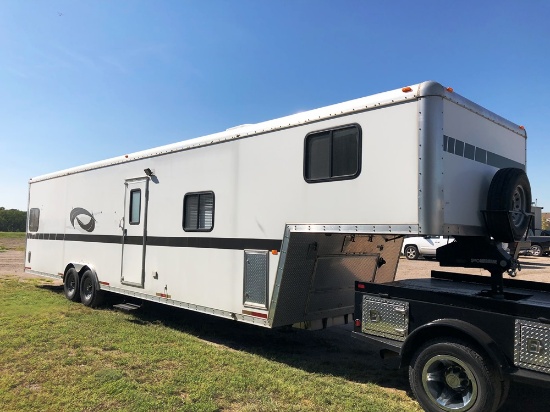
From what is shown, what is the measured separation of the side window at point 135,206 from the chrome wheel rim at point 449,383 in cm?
582

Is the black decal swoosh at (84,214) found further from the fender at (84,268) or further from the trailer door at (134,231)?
the trailer door at (134,231)

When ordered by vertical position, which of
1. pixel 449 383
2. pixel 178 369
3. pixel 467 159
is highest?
pixel 467 159

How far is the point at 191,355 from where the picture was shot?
20.2 feet

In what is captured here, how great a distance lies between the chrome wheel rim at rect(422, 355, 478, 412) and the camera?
4.14 meters

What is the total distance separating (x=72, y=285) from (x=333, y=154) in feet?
25.3

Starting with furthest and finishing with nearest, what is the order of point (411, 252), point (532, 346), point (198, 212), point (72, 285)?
1. point (411, 252)
2. point (72, 285)
3. point (198, 212)
4. point (532, 346)

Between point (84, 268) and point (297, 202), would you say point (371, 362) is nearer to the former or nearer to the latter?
point (297, 202)

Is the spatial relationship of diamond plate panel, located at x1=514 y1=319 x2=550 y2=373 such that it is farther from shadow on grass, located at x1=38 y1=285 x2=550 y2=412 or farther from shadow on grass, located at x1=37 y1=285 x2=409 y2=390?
shadow on grass, located at x1=37 y1=285 x2=409 y2=390

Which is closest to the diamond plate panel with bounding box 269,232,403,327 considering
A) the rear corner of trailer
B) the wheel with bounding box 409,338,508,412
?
the rear corner of trailer

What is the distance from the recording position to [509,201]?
476 cm

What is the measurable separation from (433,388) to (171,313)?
20.3 feet

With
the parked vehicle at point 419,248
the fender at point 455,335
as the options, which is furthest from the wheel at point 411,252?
the fender at point 455,335

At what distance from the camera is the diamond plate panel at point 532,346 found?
12.4ft

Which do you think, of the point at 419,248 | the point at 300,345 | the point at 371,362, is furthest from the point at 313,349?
the point at 419,248
